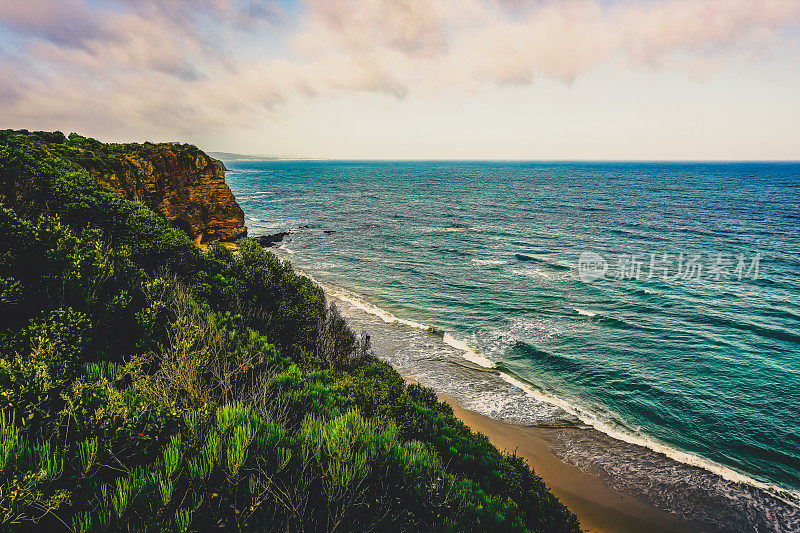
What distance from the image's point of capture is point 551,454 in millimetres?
13078

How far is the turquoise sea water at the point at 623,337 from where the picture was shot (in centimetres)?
1269

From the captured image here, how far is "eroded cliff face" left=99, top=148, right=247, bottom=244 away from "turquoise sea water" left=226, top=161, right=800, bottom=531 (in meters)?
7.49

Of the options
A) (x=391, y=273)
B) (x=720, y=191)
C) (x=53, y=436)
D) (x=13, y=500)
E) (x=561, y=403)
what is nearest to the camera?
(x=13, y=500)

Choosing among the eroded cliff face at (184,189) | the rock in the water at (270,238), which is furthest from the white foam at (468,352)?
the rock in the water at (270,238)

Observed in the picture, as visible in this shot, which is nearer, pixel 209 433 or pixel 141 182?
pixel 209 433

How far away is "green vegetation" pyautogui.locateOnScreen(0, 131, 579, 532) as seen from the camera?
4719 millimetres

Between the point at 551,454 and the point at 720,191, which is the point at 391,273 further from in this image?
the point at 720,191

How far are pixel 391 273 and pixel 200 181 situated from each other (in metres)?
21.3

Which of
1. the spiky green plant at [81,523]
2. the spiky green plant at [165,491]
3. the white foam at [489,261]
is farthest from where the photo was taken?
the white foam at [489,261]

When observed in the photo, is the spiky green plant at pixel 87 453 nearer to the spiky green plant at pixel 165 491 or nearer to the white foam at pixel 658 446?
the spiky green plant at pixel 165 491

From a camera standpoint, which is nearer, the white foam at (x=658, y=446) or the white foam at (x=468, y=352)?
the white foam at (x=658, y=446)

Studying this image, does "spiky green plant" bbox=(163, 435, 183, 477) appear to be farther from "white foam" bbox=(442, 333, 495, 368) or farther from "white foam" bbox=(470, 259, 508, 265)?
"white foam" bbox=(470, 259, 508, 265)

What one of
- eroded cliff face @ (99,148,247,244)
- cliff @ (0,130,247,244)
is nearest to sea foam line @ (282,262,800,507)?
cliff @ (0,130,247,244)

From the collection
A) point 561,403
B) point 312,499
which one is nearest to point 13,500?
point 312,499
